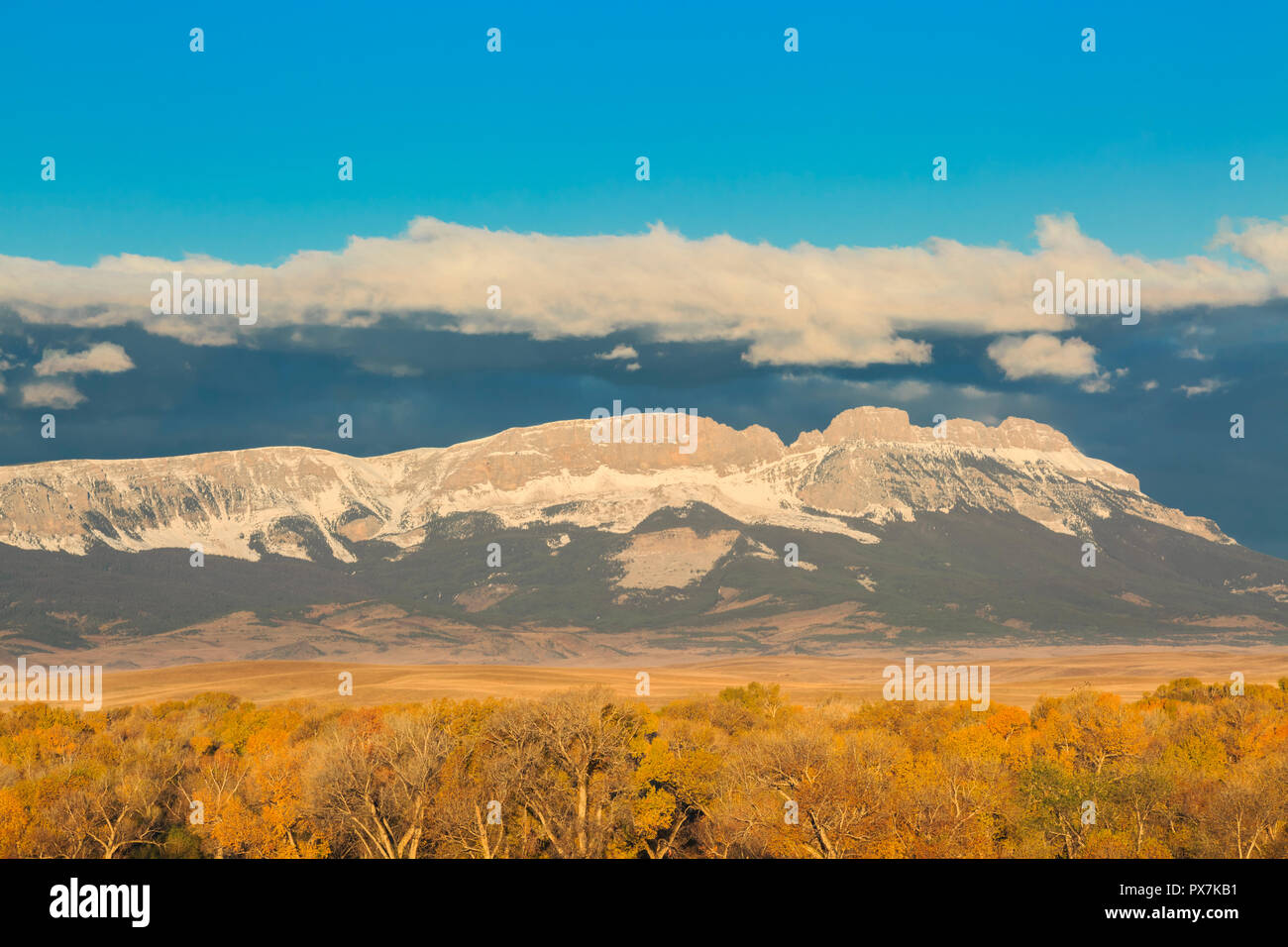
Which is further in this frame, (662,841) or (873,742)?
(873,742)

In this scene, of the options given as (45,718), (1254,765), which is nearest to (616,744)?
(1254,765)
